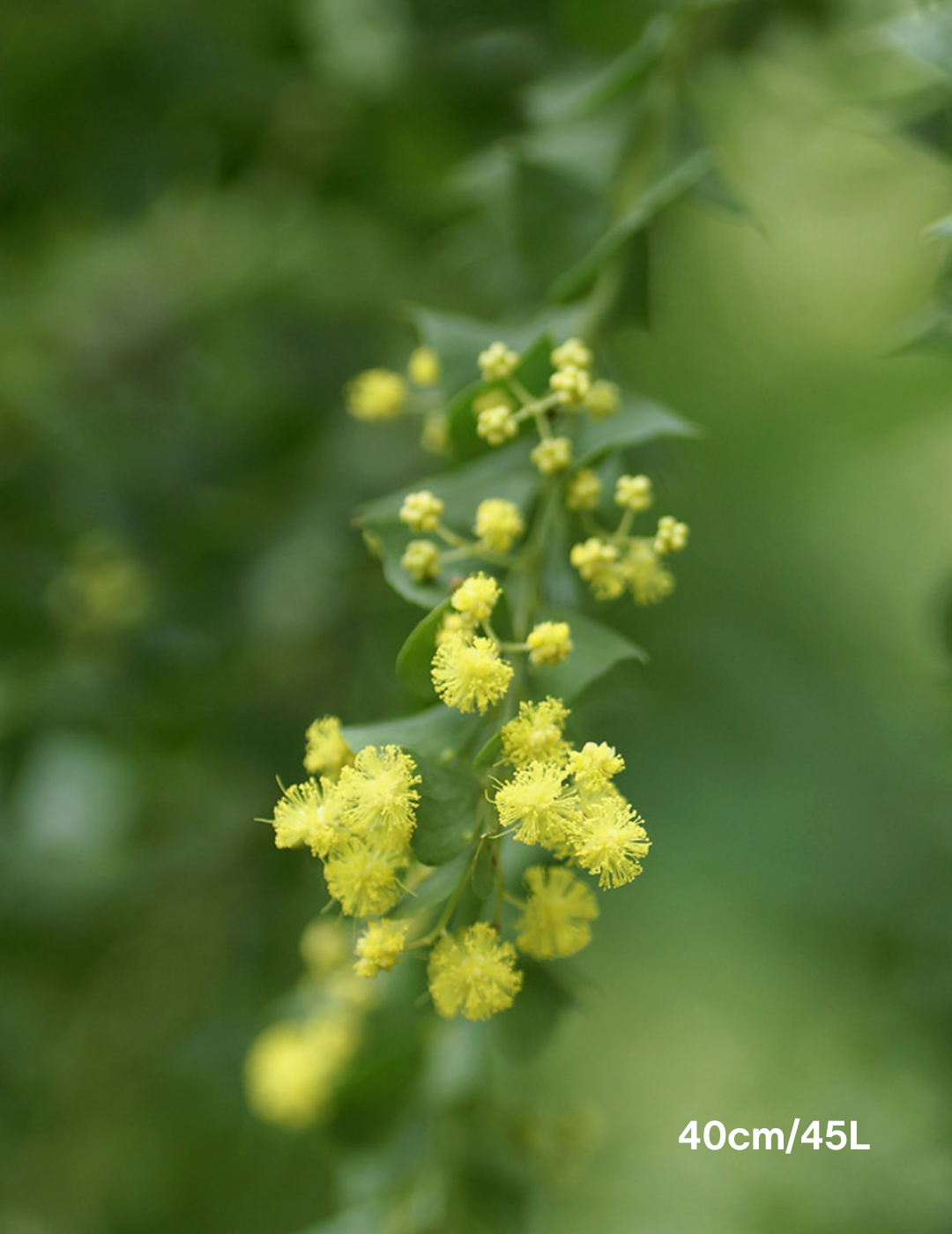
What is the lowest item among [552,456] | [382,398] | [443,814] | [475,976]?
[475,976]

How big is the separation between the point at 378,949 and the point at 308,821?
112mm

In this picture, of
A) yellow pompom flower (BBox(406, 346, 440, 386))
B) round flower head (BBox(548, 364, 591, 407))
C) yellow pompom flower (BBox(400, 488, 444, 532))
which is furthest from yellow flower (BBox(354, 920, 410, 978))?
yellow pompom flower (BBox(406, 346, 440, 386))

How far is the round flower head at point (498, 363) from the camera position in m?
1.04

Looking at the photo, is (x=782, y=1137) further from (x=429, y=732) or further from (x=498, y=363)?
(x=498, y=363)

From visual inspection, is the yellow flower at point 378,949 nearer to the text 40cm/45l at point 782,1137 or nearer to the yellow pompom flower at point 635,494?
the yellow pompom flower at point 635,494

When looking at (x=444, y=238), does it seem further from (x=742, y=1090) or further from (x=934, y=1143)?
(x=742, y=1090)

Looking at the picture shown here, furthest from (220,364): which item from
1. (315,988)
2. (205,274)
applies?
(315,988)

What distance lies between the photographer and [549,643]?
0.89 meters

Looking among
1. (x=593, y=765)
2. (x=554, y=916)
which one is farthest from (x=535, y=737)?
(x=554, y=916)

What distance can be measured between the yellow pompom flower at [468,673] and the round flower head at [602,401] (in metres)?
0.33

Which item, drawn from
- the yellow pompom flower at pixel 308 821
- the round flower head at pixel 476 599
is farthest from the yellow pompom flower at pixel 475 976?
the round flower head at pixel 476 599

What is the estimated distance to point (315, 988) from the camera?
1.45 metres

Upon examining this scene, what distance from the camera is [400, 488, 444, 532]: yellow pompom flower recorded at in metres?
0.99

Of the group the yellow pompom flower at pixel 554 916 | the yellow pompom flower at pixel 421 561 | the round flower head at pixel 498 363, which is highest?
the round flower head at pixel 498 363
